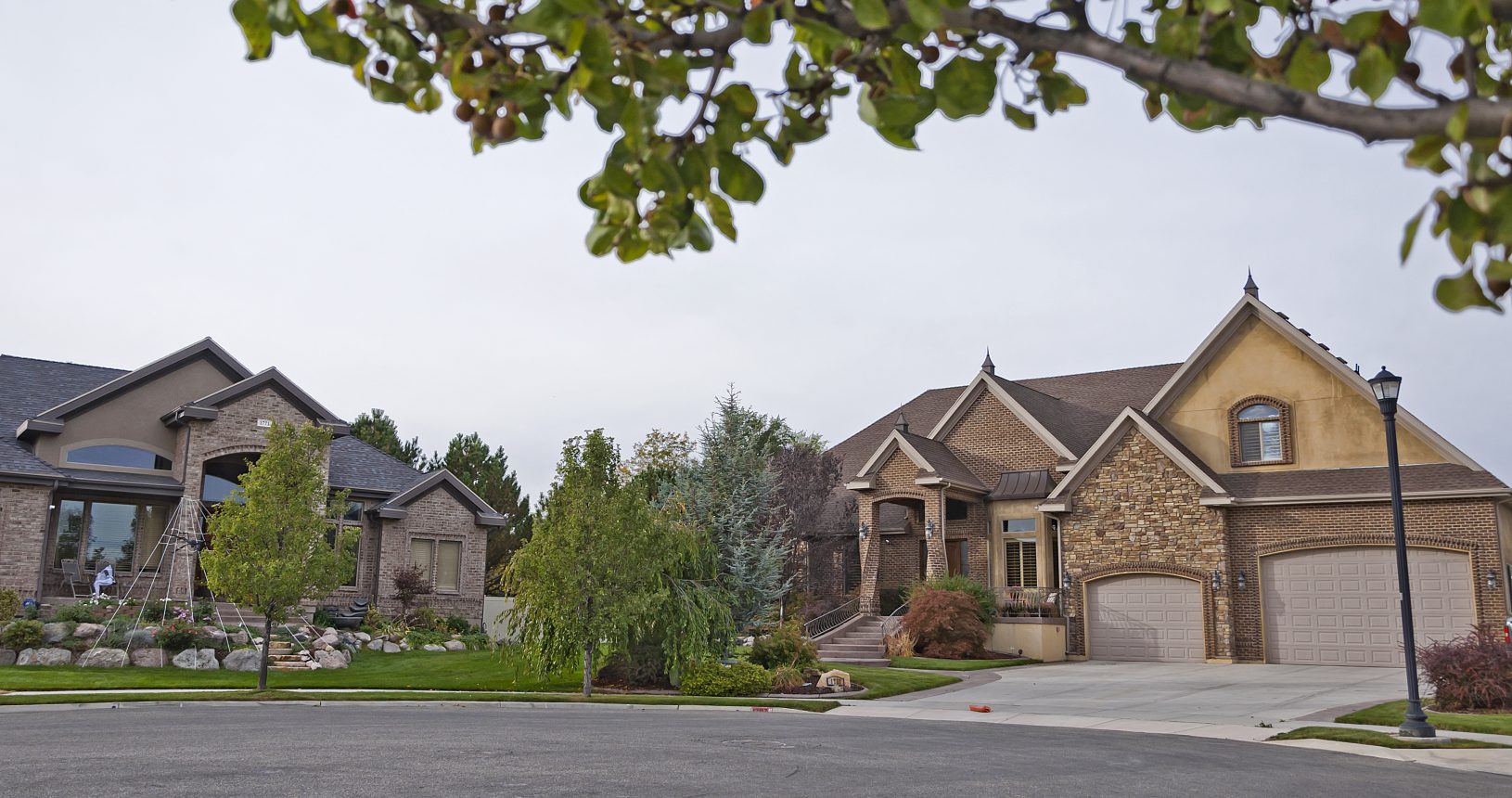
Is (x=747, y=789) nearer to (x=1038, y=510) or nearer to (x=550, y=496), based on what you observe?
(x=550, y=496)

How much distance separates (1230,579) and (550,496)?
17.2 metres

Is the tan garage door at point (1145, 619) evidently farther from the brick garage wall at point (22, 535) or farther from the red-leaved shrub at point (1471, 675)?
the brick garage wall at point (22, 535)

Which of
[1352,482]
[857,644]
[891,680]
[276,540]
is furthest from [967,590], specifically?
[276,540]

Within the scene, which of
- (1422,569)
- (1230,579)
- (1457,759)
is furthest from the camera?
(1230,579)

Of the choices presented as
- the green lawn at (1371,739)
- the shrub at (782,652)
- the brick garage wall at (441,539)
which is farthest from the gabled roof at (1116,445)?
the brick garage wall at (441,539)

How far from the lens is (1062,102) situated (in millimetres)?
→ 3809

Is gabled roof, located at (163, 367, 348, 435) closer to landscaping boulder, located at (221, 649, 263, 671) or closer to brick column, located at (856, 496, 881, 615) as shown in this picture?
landscaping boulder, located at (221, 649, 263, 671)

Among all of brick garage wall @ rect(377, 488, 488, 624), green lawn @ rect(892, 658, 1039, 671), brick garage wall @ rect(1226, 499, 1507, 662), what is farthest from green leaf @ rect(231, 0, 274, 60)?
brick garage wall @ rect(377, 488, 488, 624)

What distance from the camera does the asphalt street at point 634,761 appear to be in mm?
9102

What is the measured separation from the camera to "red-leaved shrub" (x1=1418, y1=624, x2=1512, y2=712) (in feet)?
55.3

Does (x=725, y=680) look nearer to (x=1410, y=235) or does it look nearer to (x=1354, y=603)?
(x=1354, y=603)

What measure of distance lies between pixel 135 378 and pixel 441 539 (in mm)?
8999

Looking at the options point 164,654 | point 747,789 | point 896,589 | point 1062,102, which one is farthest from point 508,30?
point 896,589

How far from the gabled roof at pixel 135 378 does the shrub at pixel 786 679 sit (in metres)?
18.2
